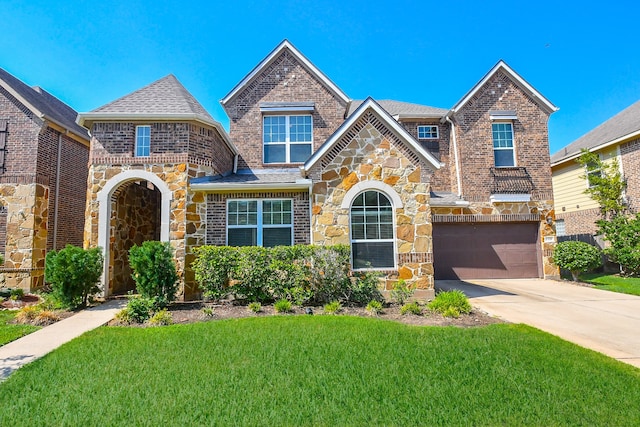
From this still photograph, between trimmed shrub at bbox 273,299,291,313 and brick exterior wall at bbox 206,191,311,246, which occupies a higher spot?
brick exterior wall at bbox 206,191,311,246

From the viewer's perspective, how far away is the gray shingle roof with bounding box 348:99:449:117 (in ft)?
50.3

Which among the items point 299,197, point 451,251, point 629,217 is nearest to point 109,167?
point 299,197

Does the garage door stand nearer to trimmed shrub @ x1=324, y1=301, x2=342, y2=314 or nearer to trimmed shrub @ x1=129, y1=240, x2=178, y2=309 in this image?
trimmed shrub @ x1=324, y1=301, x2=342, y2=314

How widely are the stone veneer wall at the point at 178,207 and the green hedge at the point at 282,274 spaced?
4.86ft

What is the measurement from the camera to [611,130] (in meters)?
17.4

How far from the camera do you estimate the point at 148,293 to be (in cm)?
844

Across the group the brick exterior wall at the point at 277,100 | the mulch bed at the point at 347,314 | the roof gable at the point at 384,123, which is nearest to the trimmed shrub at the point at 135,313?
Answer: the mulch bed at the point at 347,314

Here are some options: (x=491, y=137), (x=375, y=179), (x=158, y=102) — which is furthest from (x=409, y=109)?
(x=158, y=102)

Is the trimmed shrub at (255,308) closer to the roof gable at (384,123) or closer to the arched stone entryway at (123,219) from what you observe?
the arched stone entryway at (123,219)

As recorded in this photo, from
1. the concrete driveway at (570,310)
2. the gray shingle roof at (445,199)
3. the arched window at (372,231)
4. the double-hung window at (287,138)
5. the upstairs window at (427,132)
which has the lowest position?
the concrete driveway at (570,310)

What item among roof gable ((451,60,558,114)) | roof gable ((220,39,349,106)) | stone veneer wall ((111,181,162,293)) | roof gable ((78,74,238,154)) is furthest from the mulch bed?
roof gable ((451,60,558,114))

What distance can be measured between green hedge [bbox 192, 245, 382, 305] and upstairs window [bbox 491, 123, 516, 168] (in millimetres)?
9283

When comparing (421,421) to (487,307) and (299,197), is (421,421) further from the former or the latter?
(299,197)

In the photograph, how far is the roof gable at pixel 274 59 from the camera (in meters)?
13.4
